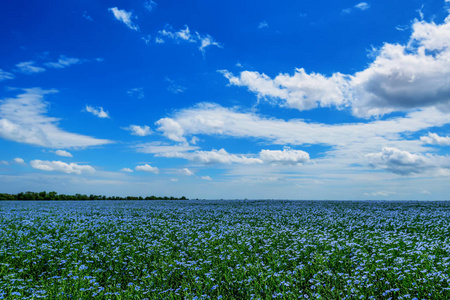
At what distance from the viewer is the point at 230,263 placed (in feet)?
33.8

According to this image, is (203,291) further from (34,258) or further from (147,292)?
(34,258)

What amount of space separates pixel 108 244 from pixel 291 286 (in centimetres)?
849

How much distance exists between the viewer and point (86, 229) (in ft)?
A: 57.6

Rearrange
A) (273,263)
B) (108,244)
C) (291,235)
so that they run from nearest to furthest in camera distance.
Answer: (273,263) → (108,244) → (291,235)

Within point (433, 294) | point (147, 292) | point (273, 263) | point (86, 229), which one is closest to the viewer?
point (433, 294)

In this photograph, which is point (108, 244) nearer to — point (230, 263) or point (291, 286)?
point (230, 263)

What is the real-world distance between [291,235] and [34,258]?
419 inches

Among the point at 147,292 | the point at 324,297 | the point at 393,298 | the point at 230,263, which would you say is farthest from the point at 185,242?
the point at 393,298

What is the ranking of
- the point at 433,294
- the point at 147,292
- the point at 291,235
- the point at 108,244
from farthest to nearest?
the point at 291,235
the point at 108,244
the point at 147,292
the point at 433,294

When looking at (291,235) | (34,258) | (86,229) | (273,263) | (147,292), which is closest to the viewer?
(147,292)

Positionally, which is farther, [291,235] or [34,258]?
[291,235]

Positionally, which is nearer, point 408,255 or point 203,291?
point 203,291

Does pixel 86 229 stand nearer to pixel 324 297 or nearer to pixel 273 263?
pixel 273 263

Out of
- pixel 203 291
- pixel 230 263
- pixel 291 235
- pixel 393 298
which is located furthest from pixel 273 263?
pixel 291 235
